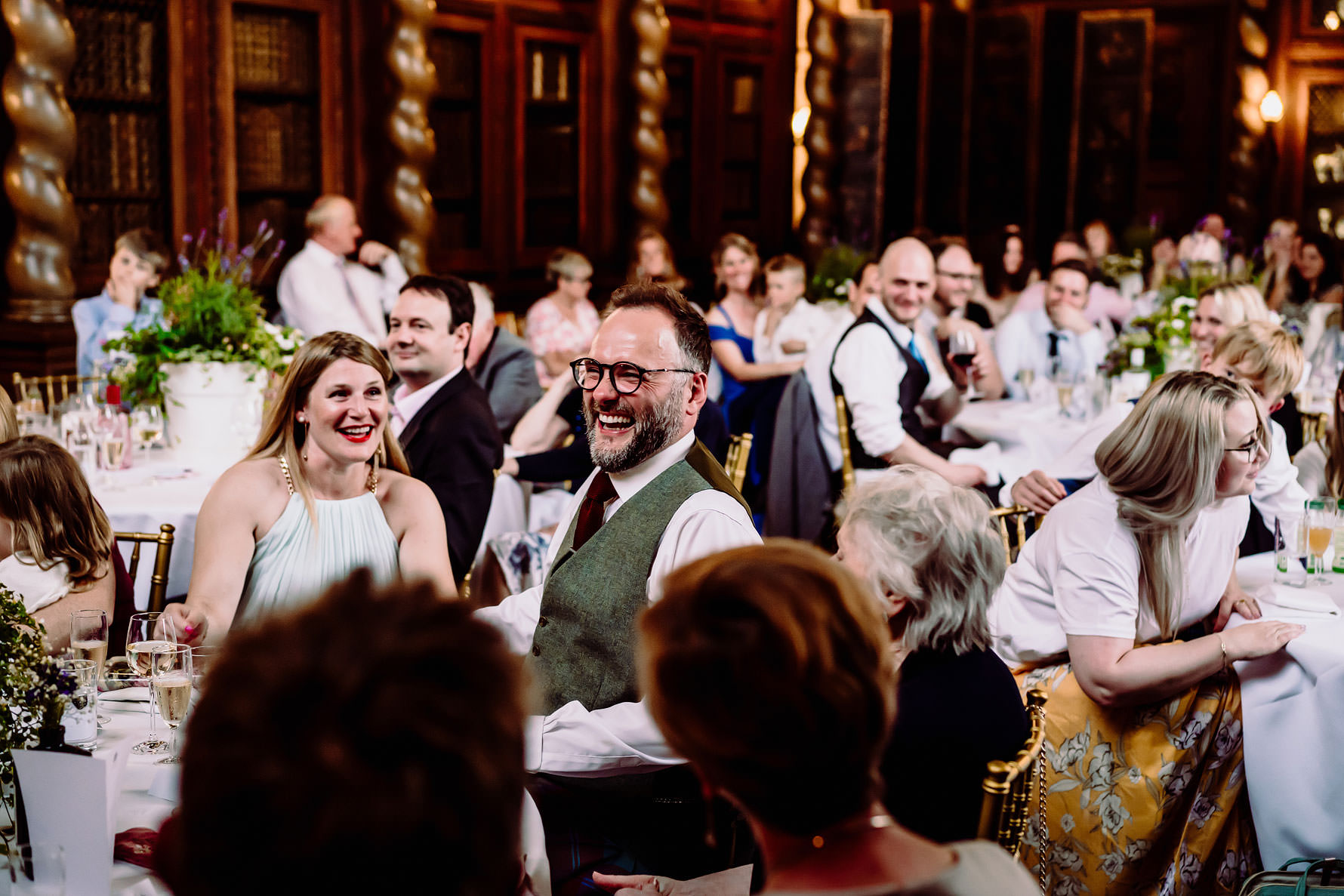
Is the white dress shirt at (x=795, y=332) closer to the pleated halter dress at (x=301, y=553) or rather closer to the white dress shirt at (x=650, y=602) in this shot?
the pleated halter dress at (x=301, y=553)

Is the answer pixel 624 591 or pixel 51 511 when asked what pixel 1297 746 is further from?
pixel 51 511

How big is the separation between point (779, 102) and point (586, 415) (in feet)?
29.3

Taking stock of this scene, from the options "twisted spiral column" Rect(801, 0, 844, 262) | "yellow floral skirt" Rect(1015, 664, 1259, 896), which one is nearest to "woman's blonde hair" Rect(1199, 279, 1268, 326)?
"yellow floral skirt" Rect(1015, 664, 1259, 896)

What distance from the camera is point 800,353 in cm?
674

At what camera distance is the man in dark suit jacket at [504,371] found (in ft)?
15.6

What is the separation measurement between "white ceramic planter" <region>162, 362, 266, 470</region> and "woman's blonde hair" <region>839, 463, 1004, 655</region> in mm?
2623

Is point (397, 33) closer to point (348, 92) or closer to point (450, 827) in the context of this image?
point (348, 92)

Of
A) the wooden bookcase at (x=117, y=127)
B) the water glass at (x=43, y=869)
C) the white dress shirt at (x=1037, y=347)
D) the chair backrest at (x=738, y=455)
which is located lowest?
the water glass at (x=43, y=869)

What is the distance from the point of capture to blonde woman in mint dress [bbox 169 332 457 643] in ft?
8.47

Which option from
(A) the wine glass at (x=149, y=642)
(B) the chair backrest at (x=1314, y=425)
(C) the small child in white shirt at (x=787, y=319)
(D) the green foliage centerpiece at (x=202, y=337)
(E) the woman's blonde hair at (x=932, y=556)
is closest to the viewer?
(E) the woman's blonde hair at (x=932, y=556)

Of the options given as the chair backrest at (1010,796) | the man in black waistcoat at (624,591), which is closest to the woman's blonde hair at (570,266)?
the man in black waistcoat at (624,591)

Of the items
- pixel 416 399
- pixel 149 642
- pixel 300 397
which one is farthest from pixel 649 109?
pixel 149 642

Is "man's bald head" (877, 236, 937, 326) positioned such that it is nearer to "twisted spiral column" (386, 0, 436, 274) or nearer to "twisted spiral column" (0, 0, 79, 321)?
"twisted spiral column" (386, 0, 436, 274)

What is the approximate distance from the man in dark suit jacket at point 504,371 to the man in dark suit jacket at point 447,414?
3.61 ft
